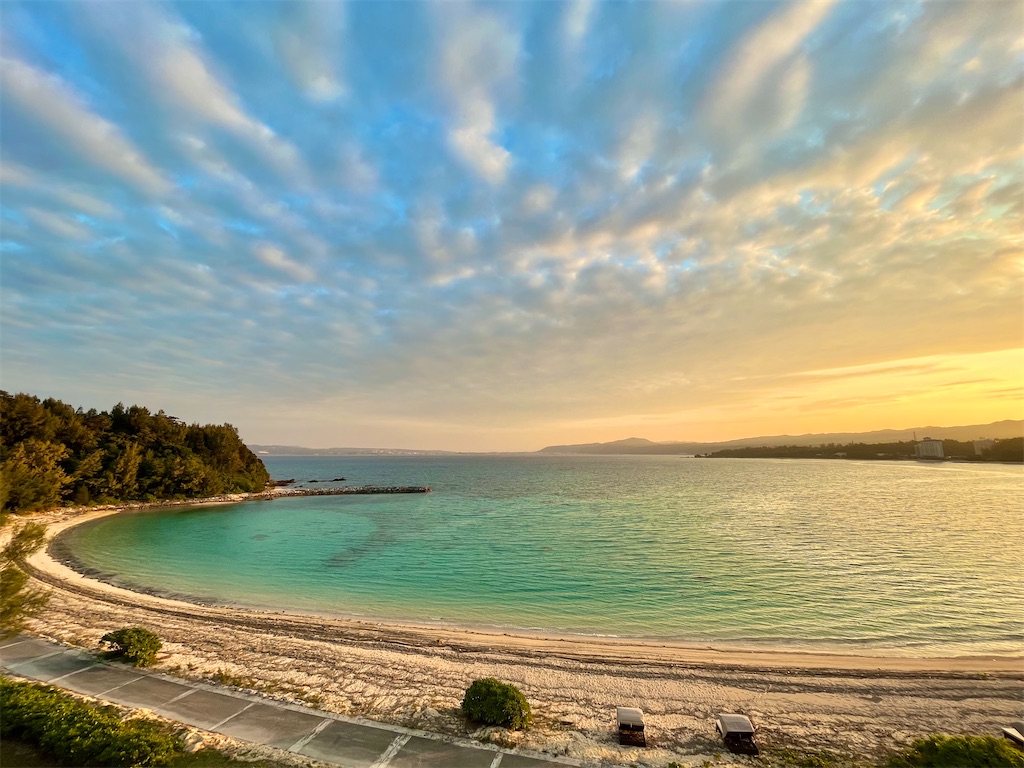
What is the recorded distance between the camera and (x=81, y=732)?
9695mm

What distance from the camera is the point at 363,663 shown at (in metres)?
17.0

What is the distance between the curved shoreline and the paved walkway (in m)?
7.12

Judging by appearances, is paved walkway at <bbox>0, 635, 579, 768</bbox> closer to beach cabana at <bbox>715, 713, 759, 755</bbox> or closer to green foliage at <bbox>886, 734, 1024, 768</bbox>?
beach cabana at <bbox>715, 713, 759, 755</bbox>

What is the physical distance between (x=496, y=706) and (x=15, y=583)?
1481 centimetres

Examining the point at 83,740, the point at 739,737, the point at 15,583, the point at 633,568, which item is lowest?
the point at 633,568

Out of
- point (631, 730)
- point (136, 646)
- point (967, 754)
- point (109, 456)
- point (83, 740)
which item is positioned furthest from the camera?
point (109, 456)

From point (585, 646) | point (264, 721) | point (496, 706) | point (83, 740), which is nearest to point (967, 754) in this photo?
point (496, 706)

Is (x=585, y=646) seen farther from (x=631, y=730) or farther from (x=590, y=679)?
(x=631, y=730)

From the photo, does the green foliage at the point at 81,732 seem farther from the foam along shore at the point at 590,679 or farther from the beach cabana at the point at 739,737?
the beach cabana at the point at 739,737

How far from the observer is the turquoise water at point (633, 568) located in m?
23.2

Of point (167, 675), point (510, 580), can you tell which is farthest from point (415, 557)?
point (167, 675)

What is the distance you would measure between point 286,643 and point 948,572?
145ft

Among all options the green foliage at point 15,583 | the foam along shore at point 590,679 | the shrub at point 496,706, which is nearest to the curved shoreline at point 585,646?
the foam along shore at point 590,679

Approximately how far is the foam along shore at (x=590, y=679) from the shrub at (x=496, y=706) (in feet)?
1.21
